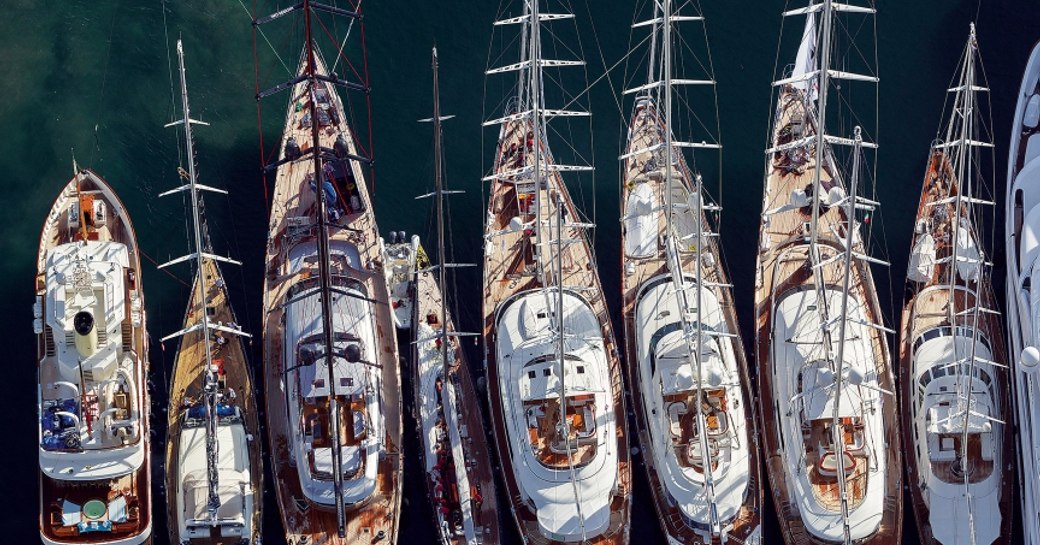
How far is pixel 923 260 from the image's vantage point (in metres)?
96.5

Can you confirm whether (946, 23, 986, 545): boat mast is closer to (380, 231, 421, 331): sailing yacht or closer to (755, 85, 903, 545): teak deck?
(755, 85, 903, 545): teak deck

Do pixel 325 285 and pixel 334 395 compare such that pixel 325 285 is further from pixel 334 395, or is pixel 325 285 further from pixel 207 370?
pixel 207 370

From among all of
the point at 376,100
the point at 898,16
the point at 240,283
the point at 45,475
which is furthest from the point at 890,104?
the point at 45,475

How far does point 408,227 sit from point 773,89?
22.7m

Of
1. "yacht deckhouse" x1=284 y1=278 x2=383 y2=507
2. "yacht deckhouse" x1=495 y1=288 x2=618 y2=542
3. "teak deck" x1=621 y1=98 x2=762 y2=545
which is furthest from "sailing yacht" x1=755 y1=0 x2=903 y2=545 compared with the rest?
"yacht deckhouse" x1=284 y1=278 x2=383 y2=507

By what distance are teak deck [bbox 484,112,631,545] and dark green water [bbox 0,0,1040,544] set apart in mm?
3074

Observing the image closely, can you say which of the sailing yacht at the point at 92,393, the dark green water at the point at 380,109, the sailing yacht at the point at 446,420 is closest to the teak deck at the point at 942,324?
the dark green water at the point at 380,109

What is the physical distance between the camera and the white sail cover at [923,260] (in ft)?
316

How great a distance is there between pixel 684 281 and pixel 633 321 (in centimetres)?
339

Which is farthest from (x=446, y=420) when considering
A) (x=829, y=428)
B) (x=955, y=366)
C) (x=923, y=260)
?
(x=923, y=260)

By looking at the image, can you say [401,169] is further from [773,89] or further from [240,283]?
[773,89]

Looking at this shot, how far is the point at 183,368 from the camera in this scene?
92.0 metres

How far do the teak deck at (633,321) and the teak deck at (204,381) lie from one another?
19491mm

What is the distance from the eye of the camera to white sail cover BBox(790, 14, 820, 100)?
325 feet
